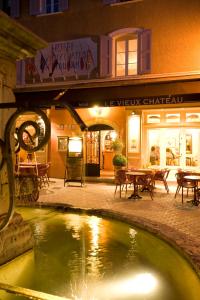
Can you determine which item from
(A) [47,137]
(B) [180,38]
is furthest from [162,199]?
(A) [47,137]

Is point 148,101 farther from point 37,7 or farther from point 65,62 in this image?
point 37,7

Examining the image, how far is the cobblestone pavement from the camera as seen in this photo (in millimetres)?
5196

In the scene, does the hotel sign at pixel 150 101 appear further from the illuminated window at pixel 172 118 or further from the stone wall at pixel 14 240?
the stone wall at pixel 14 240

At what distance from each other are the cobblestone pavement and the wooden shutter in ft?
25.3

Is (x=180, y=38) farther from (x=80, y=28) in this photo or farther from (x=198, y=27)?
(x=80, y=28)

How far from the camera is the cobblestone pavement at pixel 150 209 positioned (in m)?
5.20

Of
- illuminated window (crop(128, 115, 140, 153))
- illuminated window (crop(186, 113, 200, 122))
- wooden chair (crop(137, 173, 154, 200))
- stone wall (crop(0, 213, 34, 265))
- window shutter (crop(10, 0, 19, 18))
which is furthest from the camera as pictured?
window shutter (crop(10, 0, 19, 18))

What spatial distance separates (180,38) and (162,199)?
6133 millimetres

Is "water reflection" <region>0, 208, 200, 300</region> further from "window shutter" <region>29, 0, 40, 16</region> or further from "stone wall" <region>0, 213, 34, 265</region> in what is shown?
"window shutter" <region>29, 0, 40, 16</region>

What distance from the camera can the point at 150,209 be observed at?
27.4 ft

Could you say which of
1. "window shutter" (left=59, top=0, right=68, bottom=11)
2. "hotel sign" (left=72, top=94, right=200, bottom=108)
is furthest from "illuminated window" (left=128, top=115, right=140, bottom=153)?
"window shutter" (left=59, top=0, right=68, bottom=11)

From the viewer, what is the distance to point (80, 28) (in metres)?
13.8

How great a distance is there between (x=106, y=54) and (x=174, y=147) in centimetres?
509

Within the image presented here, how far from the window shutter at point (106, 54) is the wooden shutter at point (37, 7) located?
333 centimetres
